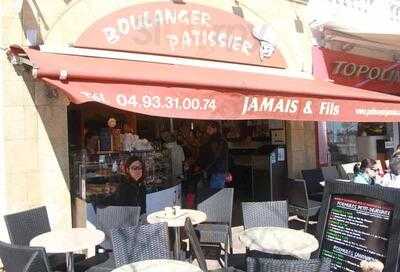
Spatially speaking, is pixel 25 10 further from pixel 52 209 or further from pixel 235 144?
pixel 235 144

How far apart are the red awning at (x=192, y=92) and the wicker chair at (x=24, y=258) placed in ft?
4.62

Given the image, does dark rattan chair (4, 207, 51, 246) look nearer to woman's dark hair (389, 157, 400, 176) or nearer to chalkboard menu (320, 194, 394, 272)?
chalkboard menu (320, 194, 394, 272)

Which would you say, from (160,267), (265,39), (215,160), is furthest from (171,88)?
(215,160)

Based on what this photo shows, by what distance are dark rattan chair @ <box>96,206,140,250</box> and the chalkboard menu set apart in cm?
221

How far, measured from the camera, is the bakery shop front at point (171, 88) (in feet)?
Answer: 16.5

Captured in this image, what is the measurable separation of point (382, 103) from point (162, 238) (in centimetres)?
446

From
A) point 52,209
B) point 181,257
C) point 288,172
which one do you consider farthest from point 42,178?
point 288,172

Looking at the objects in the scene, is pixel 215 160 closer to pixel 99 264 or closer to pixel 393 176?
pixel 393 176

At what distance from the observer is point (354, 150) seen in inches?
480

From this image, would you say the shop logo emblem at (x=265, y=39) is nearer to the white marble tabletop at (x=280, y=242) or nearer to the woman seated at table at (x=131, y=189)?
the woman seated at table at (x=131, y=189)

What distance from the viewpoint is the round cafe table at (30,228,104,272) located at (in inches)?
183

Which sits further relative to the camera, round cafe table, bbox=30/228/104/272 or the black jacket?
the black jacket

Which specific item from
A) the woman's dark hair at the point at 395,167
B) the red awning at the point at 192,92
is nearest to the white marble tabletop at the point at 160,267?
the red awning at the point at 192,92

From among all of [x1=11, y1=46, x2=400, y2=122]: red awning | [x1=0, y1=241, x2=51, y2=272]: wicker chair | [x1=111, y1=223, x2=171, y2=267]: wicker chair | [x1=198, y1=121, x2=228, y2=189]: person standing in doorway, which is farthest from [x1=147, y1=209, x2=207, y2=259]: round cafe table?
[x1=198, y1=121, x2=228, y2=189]: person standing in doorway
